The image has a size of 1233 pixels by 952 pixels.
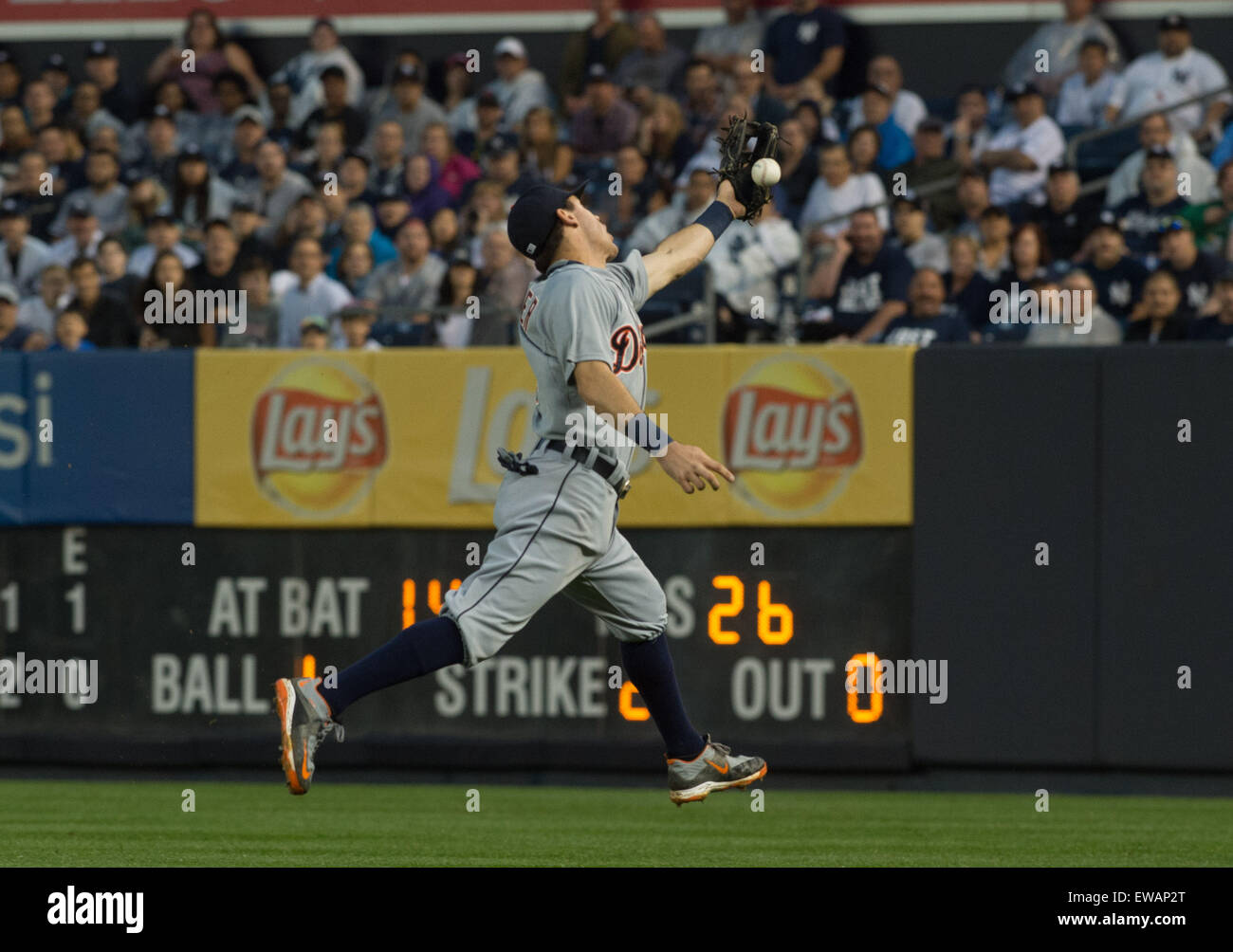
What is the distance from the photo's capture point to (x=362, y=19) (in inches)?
719

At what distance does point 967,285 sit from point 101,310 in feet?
17.5

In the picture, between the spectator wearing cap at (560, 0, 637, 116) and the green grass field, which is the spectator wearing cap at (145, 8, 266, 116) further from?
the green grass field

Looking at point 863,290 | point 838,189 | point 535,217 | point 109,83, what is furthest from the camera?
point 109,83

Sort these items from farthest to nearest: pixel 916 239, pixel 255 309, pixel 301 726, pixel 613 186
→ pixel 613 186 < pixel 916 239 < pixel 255 309 < pixel 301 726

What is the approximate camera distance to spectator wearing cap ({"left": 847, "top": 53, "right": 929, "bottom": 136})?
1494cm

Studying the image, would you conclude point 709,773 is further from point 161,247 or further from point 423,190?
point 423,190

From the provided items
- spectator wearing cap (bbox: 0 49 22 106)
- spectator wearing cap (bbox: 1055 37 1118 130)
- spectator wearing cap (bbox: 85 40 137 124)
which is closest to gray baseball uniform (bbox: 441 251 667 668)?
spectator wearing cap (bbox: 1055 37 1118 130)

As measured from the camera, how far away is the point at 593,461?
674 cm

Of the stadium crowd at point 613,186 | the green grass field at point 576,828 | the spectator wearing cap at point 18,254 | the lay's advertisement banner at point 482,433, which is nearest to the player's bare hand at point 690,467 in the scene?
the green grass field at point 576,828

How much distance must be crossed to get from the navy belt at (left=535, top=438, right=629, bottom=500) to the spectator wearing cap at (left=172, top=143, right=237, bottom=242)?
30.2ft

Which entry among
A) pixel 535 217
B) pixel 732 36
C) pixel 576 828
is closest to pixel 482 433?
pixel 576 828

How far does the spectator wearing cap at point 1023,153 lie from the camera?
45.3ft

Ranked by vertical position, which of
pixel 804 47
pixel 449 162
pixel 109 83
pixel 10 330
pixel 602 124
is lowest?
pixel 10 330

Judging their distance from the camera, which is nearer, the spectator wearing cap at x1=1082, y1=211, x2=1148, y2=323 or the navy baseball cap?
the navy baseball cap
